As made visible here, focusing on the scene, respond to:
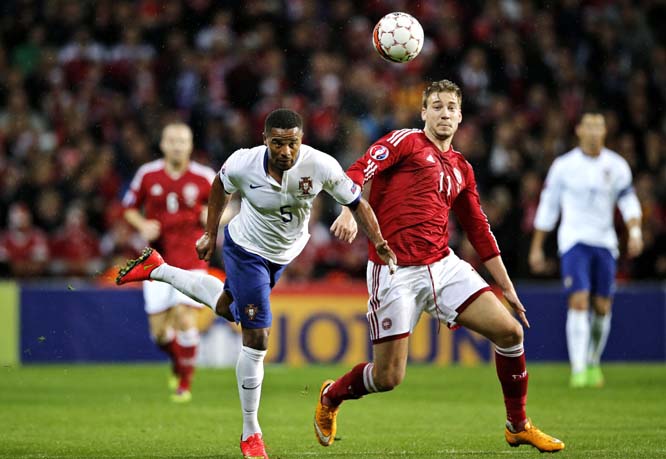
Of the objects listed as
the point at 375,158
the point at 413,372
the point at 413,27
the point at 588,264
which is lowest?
the point at 413,372

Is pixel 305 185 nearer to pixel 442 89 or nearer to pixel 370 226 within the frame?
pixel 370 226

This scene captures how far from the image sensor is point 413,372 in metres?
15.0

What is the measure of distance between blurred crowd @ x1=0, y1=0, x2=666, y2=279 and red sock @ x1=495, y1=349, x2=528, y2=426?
9395mm

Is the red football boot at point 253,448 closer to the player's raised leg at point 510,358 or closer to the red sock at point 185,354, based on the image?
the player's raised leg at point 510,358

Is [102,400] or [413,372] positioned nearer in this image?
[102,400]

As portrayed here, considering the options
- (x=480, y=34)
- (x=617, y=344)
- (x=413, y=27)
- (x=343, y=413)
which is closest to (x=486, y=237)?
(x=413, y=27)

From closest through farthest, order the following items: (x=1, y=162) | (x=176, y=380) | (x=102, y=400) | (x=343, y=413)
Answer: (x=343, y=413), (x=102, y=400), (x=176, y=380), (x=1, y=162)

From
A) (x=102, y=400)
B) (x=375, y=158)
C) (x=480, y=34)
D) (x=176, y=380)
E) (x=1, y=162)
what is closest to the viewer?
(x=375, y=158)

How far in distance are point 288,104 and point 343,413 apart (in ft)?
32.2

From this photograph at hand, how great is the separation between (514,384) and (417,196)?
1.36 meters

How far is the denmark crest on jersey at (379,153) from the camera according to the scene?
25.2ft

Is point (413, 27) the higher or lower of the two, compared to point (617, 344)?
higher

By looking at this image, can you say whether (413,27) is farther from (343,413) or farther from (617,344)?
(617,344)

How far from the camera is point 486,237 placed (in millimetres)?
8047
